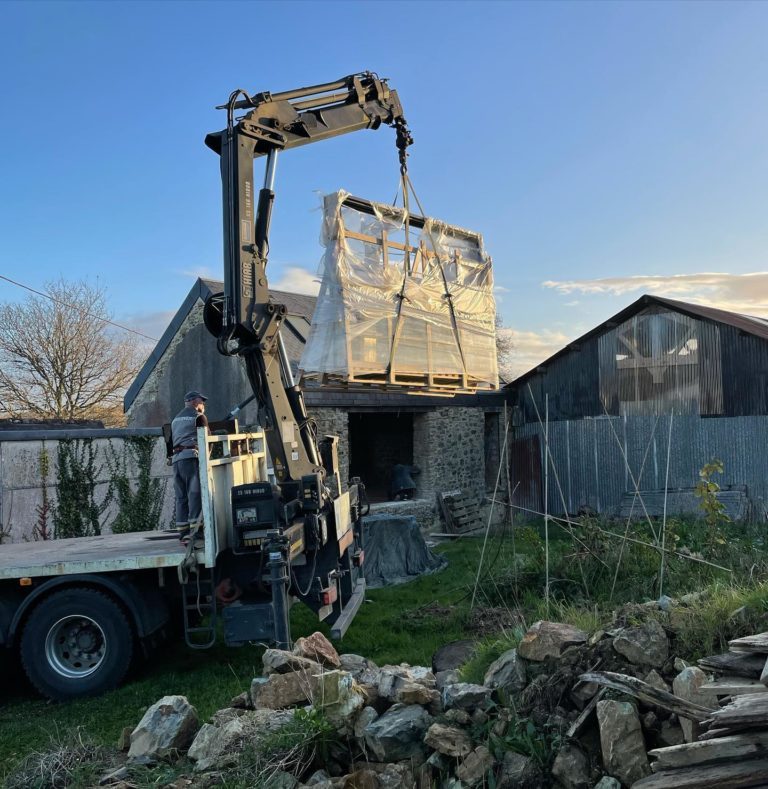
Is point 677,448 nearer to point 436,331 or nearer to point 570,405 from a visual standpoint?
point 570,405

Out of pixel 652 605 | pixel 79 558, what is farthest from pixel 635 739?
pixel 79 558

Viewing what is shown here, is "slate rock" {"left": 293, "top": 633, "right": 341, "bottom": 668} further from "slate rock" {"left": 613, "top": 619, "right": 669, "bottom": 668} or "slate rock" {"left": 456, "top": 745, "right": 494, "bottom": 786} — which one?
"slate rock" {"left": 613, "top": 619, "right": 669, "bottom": 668}

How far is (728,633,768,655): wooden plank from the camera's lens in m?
4.03

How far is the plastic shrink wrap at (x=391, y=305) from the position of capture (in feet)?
28.3

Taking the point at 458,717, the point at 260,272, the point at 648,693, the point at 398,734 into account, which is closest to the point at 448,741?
the point at 458,717

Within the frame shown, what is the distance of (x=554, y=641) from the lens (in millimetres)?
4824

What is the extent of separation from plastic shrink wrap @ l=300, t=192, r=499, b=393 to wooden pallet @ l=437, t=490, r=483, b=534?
8.59 metres

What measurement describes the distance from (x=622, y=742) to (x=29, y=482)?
1108 centimetres

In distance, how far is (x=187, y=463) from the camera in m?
7.91

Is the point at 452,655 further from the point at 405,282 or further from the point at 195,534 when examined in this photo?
the point at 405,282

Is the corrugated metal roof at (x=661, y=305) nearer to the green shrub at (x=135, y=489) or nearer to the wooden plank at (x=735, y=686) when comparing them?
the green shrub at (x=135, y=489)

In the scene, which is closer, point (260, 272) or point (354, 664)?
point (354, 664)

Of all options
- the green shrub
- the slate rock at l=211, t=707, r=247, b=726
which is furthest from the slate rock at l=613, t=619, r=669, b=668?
the green shrub

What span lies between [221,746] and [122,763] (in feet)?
2.48
